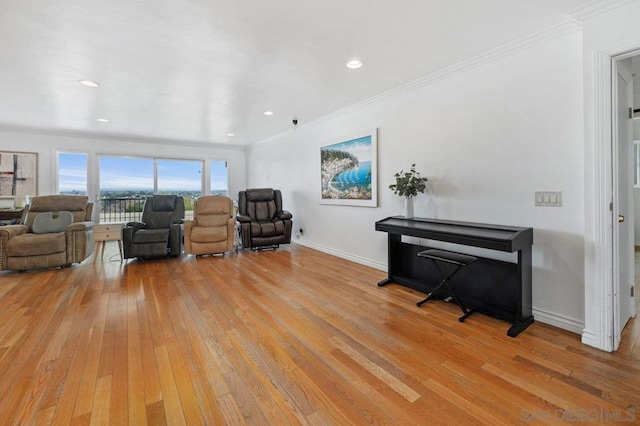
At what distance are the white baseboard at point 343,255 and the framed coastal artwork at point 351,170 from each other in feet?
2.61

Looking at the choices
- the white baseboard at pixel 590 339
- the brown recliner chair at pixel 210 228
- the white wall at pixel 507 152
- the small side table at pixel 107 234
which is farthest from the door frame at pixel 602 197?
the small side table at pixel 107 234

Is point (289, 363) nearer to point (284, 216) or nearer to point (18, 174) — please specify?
point (284, 216)

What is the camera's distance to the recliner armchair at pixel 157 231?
14.7 ft

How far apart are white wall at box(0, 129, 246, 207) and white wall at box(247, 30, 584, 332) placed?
4.86m

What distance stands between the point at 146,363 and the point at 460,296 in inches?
103

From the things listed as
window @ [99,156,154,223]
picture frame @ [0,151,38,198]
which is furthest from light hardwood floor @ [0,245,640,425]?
window @ [99,156,154,223]

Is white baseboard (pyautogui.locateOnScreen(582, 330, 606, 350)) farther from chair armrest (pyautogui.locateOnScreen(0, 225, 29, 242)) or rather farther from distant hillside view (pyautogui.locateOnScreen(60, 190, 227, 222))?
distant hillside view (pyautogui.locateOnScreen(60, 190, 227, 222))

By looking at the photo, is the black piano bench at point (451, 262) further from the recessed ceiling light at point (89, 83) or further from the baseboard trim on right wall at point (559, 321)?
the recessed ceiling light at point (89, 83)

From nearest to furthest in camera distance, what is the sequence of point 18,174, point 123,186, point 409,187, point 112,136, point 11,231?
point 409,187
point 11,231
point 18,174
point 112,136
point 123,186

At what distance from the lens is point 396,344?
81.0 inches

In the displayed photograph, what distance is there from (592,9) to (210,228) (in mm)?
5082

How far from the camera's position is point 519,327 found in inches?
88.3

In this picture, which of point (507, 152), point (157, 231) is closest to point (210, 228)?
point (157, 231)

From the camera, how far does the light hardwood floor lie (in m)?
1.43
